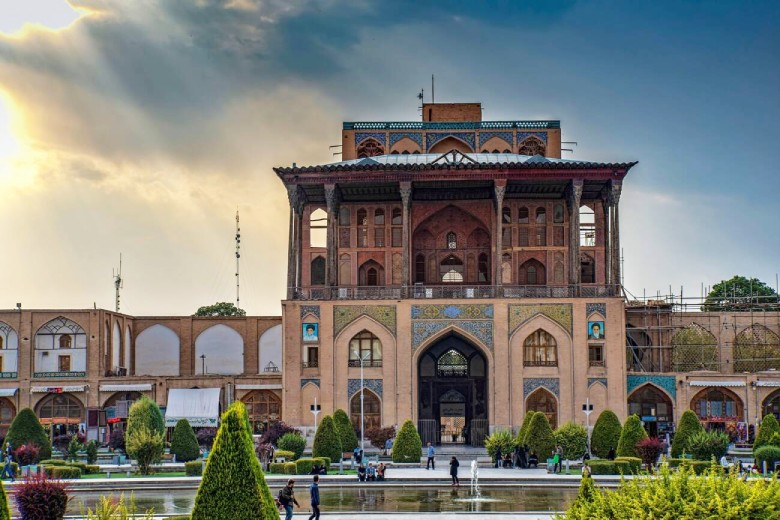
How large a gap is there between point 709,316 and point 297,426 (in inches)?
849

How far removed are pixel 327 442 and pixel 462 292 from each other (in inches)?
443

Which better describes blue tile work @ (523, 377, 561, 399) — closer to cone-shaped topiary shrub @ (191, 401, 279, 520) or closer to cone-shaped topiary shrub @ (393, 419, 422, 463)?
cone-shaped topiary shrub @ (393, 419, 422, 463)

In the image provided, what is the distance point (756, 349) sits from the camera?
5062 centimetres

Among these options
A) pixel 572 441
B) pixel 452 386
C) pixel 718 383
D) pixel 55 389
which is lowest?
pixel 572 441

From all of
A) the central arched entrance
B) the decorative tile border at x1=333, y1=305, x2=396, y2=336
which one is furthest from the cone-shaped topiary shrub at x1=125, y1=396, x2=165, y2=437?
the central arched entrance

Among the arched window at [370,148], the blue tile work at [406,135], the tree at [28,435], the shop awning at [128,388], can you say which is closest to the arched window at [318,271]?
the arched window at [370,148]

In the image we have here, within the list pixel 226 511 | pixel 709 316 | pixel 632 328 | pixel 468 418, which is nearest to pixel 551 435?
pixel 468 418

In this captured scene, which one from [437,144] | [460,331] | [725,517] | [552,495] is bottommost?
[552,495]

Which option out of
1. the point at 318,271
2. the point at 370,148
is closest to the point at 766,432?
the point at 318,271

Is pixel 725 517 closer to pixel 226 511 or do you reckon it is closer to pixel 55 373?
pixel 226 511

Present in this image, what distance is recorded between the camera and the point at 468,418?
44656mm

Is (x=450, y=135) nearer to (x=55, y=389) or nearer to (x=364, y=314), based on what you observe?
(x=364, y=314)

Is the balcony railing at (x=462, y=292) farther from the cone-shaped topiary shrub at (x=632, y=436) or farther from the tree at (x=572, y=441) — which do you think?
the cone-shaped topiary shrub at (x=632, y=436)

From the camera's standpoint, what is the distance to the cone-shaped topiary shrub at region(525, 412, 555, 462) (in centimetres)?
3419
